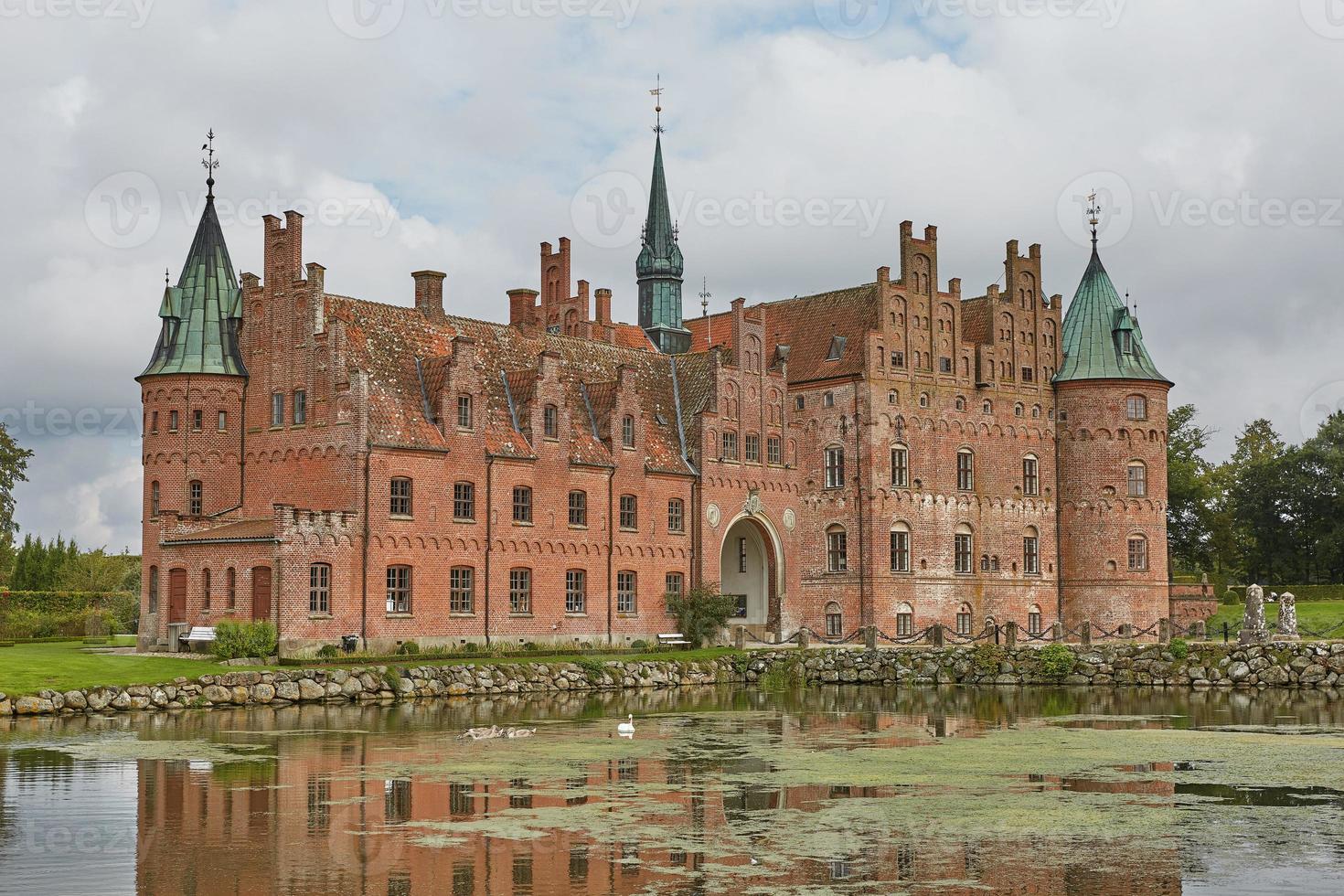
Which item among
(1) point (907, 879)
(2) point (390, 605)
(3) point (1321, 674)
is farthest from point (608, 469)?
(1) point (907, 879)

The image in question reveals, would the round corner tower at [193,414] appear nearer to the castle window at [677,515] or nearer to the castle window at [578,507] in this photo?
the castle window at [578,507]

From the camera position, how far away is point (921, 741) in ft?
91.6

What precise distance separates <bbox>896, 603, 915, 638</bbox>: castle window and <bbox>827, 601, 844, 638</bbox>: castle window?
2.16 metres

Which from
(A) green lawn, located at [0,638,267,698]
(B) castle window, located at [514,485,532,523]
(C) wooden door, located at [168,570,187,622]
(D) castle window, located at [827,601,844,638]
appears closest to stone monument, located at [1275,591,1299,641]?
(D) castle window, located at [827,601,844,638]

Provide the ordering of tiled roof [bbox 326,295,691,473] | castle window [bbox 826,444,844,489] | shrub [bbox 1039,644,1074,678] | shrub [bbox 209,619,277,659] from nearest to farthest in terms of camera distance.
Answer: shrub [bbox 209,619,277,659], shrub [bbox 1039,644,1074,678], tiled roof [bbox 326,295,691,473], castle window [bbox 826,444,844,489]

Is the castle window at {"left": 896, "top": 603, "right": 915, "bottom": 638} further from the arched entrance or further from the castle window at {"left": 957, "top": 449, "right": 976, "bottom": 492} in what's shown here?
the castle window at {"left": 957, "top": 449, "right": 976, "bottom": 492}

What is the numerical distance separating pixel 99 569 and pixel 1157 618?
45.3 metres

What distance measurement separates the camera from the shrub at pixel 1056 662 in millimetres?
47281

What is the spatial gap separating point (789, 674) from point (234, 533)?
17.2 meters

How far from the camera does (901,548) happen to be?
60.1 metres

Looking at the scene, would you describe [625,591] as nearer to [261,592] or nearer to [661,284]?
[261,592]

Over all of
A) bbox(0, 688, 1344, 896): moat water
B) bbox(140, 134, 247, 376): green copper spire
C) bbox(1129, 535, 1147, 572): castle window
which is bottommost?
bbox(0, 688, 1344, 896): moat water

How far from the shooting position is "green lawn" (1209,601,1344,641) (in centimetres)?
5888

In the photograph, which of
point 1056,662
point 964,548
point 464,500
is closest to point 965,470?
point 964,548
